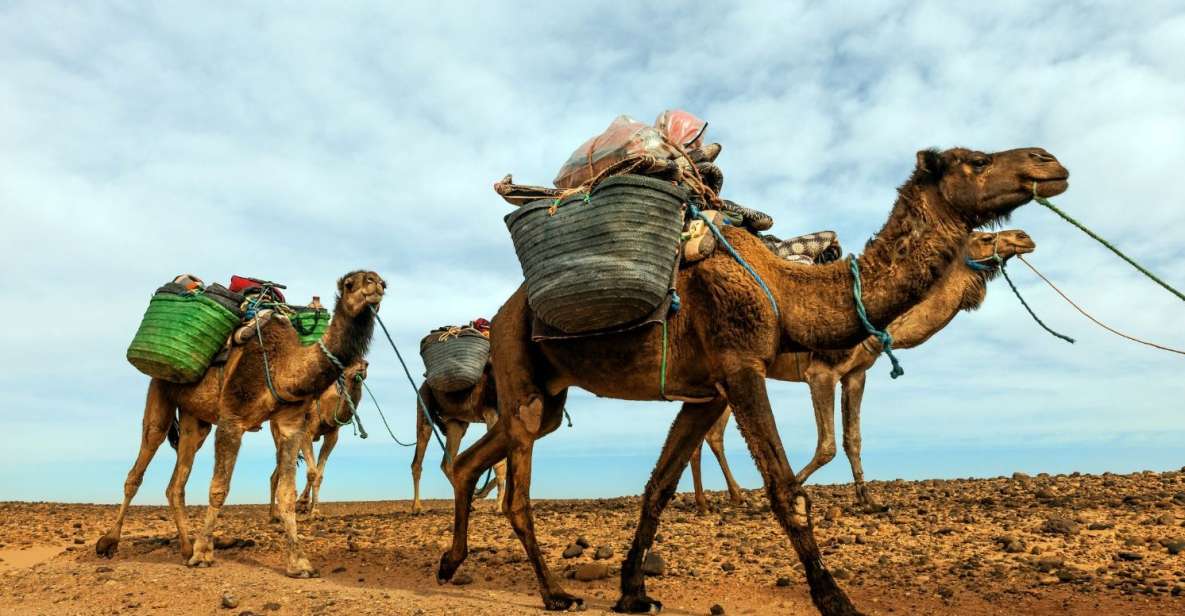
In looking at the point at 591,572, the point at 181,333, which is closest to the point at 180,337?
the point at 181,333

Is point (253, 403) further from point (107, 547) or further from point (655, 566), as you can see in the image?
point (655, 566)

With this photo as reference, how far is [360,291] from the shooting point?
29.6 feet

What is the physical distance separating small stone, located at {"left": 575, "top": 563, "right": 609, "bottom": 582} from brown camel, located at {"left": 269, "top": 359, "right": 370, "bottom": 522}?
811cm

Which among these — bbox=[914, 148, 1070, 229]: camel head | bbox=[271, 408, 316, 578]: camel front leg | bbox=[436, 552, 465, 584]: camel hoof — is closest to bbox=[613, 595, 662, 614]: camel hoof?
bbox=[436, 552, 465, 584]: camel hoof

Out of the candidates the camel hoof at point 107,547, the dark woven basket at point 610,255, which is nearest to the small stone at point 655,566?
the dark woven basket at point 610,255

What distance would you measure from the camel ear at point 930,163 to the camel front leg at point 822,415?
5.72 meters

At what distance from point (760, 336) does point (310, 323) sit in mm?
6520

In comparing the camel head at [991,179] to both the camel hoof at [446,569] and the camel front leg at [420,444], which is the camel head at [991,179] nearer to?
the camel hoof at [446,569]

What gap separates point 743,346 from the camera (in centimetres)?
602

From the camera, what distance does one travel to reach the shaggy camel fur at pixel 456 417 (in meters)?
14.6

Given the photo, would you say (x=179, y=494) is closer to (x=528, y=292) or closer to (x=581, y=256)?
(x=528, y=292)

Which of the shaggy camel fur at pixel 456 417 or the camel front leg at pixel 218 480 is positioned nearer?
the camel front leg at pixel 218 480

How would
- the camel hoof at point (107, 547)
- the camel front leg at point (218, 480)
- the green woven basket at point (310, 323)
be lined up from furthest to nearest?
the green woven basket at point (310, 323)
the camel hoof at point (107, 547)
the camel front leg at point (218, 480)

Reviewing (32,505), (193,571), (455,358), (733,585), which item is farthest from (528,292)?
(32,505)
